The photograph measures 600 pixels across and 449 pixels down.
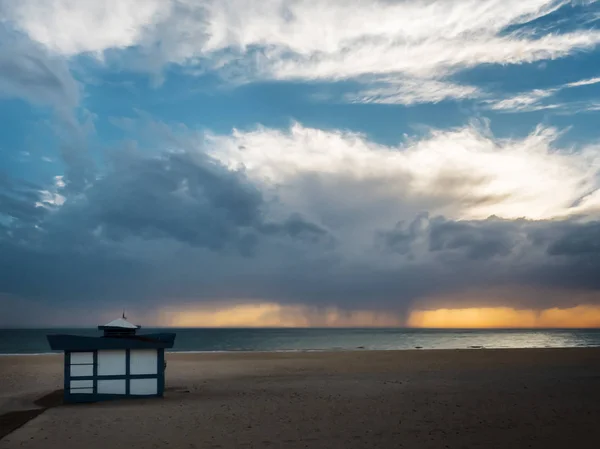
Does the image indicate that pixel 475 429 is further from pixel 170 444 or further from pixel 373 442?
pixel 170 444

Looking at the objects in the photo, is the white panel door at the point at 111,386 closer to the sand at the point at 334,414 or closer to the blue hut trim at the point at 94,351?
the blue hut trim at the point at 94,351

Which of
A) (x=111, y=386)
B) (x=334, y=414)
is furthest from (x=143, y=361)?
(x=334, y=414)

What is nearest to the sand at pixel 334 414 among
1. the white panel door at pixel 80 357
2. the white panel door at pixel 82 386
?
the white panel door at pixel 82 386

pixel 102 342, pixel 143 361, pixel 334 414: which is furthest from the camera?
pixel 143 361

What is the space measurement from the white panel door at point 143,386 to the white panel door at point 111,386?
1.05 ft

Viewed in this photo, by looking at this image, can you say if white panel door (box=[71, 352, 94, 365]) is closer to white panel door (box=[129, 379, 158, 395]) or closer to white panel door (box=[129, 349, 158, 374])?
white panel door (box=[129, 349, 158, 374])

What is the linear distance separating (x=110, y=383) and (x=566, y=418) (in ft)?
50.4

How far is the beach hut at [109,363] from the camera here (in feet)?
→ 68.0

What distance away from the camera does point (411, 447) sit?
1350 centimetres

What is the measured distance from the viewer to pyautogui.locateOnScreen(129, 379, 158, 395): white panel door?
21.2 metres

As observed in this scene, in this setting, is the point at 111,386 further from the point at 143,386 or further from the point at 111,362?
the point at 143,386

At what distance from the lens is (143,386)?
70.2 ft

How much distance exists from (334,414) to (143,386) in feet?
25.0

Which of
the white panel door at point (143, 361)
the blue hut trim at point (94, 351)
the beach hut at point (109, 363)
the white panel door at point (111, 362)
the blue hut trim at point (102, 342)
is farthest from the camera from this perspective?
the white panel door at point (143, 361)
